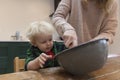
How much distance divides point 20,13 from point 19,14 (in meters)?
0.03

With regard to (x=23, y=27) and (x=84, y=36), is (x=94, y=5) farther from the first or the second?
(x=23, y=27)

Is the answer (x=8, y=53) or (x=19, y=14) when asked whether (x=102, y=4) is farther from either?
(x=19, y=14)

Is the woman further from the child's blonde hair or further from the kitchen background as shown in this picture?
the kitchen background

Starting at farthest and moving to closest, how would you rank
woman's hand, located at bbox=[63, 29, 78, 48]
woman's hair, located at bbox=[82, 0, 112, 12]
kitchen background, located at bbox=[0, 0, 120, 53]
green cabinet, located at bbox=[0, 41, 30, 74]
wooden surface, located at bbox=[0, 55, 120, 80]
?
kitchen background, located at bbox=[0, 0, 120, 53] → green cabinet, located at bbox=[0, 41, 30, 74] → woman's hair, located at bbox=[82, 0, 112, 12] → woman's hand, located at bbox=[63, 29, 78, 48] → wooden surface, located at bbox=[0, 55, 120, 80]

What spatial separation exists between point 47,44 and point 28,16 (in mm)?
3376

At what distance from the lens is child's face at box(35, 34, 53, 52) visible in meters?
0.98

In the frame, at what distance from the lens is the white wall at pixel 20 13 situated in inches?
159

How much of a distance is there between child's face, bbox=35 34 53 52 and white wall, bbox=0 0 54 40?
3116 millimetres

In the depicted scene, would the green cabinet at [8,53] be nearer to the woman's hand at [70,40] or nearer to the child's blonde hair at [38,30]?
the child's blonde hair at [38,30]

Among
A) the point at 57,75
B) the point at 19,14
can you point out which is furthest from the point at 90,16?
the point at 19,14

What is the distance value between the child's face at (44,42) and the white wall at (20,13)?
10.2ft

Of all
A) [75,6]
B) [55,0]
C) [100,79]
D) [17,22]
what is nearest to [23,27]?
[17,22]

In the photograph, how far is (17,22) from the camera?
418 cm

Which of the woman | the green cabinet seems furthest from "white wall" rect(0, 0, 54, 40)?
the woman
